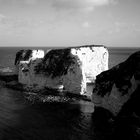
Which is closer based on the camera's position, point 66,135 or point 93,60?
point 66,135

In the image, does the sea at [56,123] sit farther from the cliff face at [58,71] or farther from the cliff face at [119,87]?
the cliff face at [58,71]

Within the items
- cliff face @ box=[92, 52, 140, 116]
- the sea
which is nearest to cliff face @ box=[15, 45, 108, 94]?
the sea

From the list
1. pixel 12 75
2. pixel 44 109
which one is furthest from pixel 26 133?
pixel 12 75

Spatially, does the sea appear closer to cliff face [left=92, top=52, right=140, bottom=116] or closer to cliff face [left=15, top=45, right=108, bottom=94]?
cliff face [left=92, top=52, right=140, bottom=116]

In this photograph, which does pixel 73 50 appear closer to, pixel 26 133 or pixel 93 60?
pixel 93 60

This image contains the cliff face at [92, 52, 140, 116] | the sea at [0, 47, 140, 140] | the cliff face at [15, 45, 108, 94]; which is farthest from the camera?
the cliff face at [15, 45, 108, 94]

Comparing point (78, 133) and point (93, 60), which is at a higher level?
point (93, 60)

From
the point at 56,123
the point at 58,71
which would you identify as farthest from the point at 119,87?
the point at 58,71
